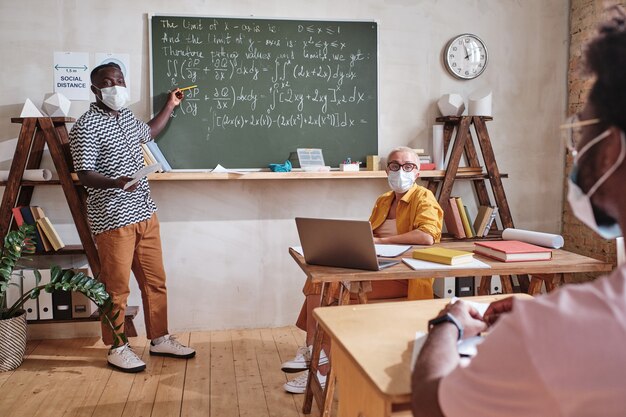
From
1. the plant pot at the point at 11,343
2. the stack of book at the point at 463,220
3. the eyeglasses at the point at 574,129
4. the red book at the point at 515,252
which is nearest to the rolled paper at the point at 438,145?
the stack of book at the point at 463,220

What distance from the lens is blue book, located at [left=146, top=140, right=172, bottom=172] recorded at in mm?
3528

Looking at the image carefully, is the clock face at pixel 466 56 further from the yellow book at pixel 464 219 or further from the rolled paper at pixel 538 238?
the rolled paper at pixel 538 238

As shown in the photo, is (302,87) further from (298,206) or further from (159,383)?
(159,383)

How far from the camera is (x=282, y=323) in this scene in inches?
156

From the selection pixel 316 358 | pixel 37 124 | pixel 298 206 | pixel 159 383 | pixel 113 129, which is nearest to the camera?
pixel 316 358

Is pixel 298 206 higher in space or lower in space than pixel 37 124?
lower

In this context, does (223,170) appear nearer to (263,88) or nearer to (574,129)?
(263,88)

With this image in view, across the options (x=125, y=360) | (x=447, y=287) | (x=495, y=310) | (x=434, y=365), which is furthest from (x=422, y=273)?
(x=125, y=360)

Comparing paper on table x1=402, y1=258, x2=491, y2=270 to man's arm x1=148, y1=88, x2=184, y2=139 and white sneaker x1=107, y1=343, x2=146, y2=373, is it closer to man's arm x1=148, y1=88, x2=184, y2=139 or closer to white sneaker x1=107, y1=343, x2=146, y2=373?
white sneaker x1=107, y1=343, x2=146, y2=373

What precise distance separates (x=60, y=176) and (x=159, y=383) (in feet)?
4.61

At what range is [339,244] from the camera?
216 cm

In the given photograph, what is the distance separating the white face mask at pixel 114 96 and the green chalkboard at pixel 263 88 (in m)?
0.48

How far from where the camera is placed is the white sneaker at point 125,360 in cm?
311

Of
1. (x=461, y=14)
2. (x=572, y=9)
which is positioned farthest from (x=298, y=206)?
(x=572, y=9)
